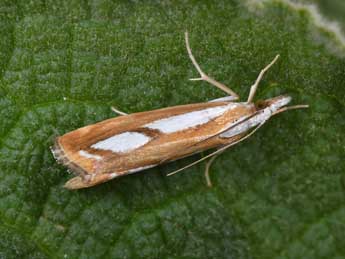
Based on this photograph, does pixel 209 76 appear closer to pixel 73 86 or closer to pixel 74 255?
pixel 73 86

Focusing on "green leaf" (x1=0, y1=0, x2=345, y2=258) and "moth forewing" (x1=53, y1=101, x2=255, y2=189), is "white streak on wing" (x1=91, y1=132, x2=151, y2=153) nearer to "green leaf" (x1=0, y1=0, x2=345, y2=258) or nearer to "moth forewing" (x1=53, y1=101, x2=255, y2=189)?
→ "moth forewing" (x1=53, y1=101, x2=255, y2=189)

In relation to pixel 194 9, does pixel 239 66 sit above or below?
below

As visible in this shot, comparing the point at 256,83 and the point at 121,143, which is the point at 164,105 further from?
the point at 256,83

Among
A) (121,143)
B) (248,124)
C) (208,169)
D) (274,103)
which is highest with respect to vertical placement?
(274,103)

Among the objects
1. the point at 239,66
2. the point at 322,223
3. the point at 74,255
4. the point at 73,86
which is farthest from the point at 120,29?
the point at 322,223

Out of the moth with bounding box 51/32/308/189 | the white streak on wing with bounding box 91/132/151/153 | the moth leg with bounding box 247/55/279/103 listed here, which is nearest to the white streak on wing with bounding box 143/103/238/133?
the moth with bounding box 51/32/308/189

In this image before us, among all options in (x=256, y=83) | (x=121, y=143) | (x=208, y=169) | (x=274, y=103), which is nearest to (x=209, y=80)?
(x=256, y=83)
